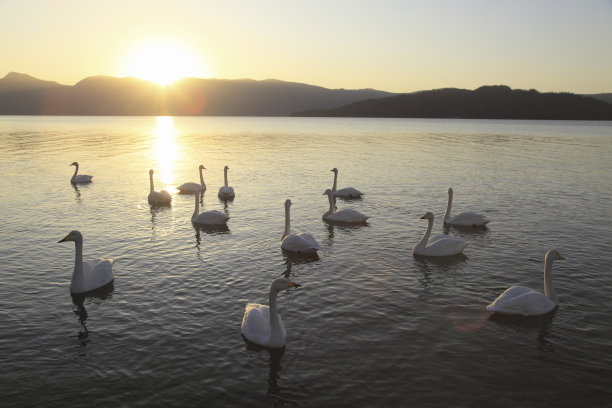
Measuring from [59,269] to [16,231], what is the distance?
618 cm

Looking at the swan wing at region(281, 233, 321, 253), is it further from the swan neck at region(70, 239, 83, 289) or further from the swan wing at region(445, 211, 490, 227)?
the swan wing at region(445, 211, 490, 227)

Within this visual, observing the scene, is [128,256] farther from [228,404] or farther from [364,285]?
[228,404]

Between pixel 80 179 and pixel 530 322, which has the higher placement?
pixel 80 179

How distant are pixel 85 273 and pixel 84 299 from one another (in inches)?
34.1

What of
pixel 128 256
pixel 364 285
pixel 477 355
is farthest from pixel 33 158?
pixel 477 355

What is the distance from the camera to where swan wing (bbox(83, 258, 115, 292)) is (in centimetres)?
1344

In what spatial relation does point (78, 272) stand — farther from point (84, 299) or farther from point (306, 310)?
point (306, 310)

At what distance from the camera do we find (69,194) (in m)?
28.9

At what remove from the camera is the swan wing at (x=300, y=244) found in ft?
55.1

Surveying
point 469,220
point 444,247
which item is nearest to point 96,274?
point 444,247

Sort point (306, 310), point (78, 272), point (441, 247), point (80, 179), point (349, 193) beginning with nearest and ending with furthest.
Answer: point (306, 310) < point (78, 272) < point (441, 247) < point (349, 193) < point (80, 179)

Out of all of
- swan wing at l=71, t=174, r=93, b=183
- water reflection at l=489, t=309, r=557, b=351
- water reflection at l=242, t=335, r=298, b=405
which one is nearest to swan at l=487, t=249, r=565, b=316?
water reflection at l=489, t=309, r=557, b=351

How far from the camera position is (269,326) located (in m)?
10.6

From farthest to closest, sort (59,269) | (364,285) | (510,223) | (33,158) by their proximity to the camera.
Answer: (33,158) → (510,223) → (59,269) → (364,285)
